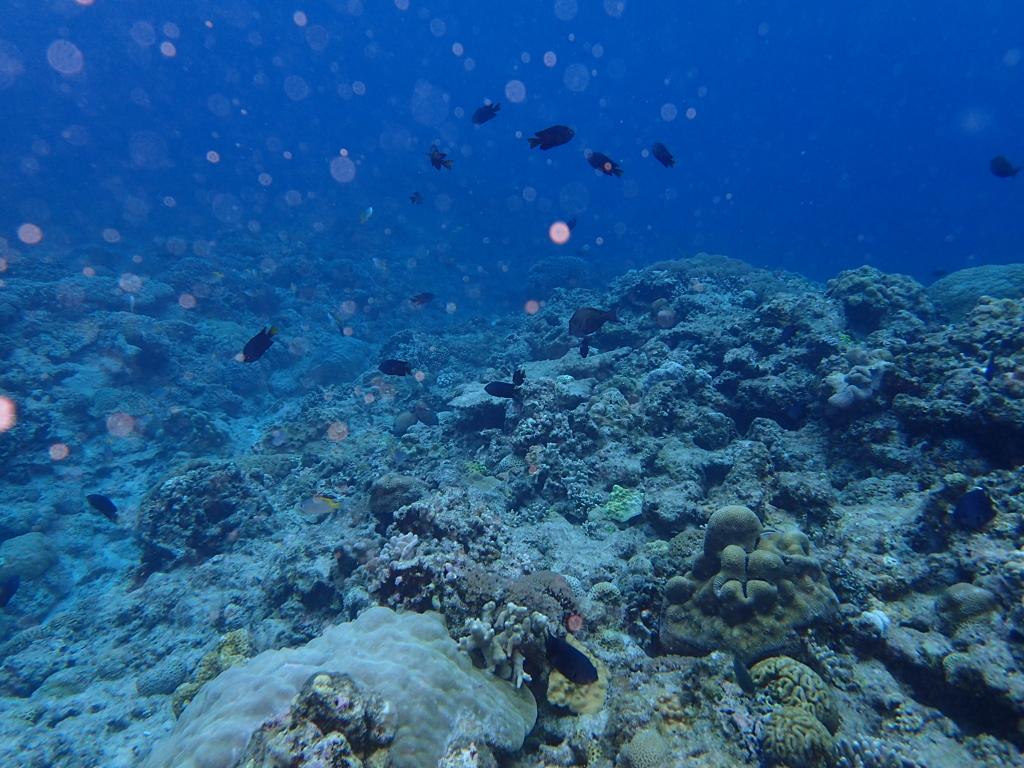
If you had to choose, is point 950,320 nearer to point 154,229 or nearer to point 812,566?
point 812,566

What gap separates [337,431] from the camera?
11.1m

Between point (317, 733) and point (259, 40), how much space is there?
5095 inches

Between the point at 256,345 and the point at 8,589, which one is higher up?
the point at 256,345

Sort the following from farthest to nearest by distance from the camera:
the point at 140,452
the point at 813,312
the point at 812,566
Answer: the point at 140,452 → the point at 813,312 → the point at 812,566

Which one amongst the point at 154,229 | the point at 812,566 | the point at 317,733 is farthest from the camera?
the point at 154,229

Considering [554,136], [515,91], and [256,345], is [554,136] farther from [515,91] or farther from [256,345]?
[515,91]

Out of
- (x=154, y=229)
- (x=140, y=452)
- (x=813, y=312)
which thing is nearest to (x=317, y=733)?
(x=813, y=312)

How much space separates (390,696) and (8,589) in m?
9.37

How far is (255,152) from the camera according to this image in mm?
77125

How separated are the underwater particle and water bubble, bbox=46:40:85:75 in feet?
332

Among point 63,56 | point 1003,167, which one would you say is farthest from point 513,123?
point 1003,167

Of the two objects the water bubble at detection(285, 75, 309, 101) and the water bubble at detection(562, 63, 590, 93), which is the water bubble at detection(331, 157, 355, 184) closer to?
the water bubble at detection(285, 75, 309, 101)

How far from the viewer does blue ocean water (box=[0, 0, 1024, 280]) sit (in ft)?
156

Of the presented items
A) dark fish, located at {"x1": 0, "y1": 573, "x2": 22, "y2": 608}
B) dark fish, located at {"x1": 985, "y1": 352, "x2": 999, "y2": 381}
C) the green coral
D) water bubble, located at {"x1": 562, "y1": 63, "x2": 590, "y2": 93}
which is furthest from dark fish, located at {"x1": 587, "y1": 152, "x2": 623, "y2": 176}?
water bubble, located at {"x1": 562, "y1": 63, "x2": 590, "y2": 93}
